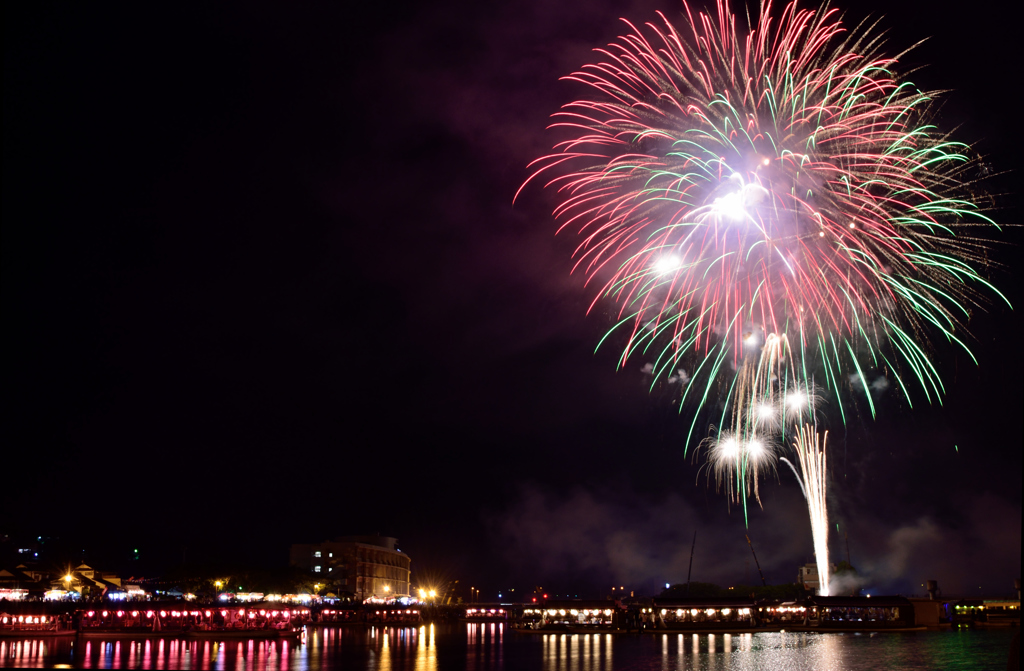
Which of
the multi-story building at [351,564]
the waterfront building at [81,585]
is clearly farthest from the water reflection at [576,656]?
the multi-story building at [351,564]

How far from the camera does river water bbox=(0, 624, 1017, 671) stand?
131 feet

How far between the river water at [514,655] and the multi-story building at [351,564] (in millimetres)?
65166

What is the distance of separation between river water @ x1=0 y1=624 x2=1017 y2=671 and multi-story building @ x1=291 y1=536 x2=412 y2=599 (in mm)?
65166

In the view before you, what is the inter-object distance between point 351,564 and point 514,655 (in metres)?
84.9

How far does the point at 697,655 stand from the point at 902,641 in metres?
23.8

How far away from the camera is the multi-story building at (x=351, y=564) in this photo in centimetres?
12788

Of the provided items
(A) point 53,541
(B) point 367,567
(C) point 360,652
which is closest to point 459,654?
(C) point 360,652

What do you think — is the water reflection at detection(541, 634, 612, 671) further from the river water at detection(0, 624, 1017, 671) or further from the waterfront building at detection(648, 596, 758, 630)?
the waterfront building at detection(648, 596, 758, 630)

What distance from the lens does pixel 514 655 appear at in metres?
51.0

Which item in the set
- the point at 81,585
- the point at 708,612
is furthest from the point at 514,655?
the point at 81,585

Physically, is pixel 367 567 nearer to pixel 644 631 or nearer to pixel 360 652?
pixel 644 631

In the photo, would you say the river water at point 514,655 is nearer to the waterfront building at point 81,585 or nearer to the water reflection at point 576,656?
the water reflection at point 576,656

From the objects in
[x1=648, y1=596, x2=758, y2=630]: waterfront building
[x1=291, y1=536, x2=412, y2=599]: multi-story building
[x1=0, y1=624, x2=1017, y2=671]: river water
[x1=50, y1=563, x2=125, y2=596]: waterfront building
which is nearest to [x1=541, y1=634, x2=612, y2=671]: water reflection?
[x1=0, y1=624, x2=1017, y2=671]: river water

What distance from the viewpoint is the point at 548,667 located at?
134ft
